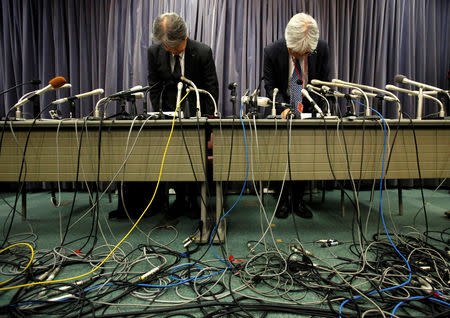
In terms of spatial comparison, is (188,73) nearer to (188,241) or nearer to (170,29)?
(170,29)

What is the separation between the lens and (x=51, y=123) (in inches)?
51.6

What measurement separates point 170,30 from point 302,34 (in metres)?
1.02

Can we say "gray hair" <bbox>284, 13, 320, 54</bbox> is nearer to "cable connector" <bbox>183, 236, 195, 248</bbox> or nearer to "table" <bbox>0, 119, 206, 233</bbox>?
"table" <bbox>0, 119, 206, 233</bbox>

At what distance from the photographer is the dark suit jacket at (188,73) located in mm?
1947

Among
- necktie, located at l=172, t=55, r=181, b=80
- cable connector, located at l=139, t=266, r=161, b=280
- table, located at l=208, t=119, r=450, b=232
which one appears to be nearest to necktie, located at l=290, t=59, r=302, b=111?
table, located at l=208, t=119, r=450, b=232

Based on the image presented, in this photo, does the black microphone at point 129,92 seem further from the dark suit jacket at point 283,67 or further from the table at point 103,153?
the dark suit jacket at point 283,67

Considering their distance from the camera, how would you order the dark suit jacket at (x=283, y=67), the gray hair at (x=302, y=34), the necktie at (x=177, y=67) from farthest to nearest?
A: the dark suit jacket at (x=283, y=67), the necktie at (x=177, y=67), the gray hair at (x=302, y=34)

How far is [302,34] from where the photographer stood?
5.98 ft

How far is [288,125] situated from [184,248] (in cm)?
93

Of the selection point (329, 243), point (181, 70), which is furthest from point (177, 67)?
point (329, 243)

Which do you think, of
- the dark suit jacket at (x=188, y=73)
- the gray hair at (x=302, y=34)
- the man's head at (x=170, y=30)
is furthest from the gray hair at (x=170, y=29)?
the gray hair at (x=302, y=34)

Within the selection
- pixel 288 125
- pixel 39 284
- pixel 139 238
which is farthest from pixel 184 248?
pixel 288 125

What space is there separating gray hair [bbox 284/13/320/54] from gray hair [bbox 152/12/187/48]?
870 mm

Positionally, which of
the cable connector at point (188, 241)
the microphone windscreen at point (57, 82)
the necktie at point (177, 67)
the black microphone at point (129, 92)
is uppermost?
the necktie at point (177, 67)
